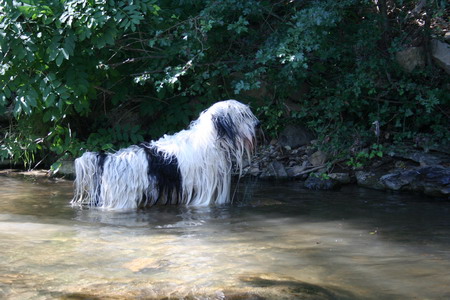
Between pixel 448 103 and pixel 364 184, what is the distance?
159cm

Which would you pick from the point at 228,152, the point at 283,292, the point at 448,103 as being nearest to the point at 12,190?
the point at 228,152

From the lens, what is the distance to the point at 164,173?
562 centimetres

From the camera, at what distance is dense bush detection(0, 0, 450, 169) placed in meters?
5.79

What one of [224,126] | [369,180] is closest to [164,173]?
[224,126]

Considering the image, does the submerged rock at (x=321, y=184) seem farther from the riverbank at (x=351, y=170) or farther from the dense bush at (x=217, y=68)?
the dense bush at (x=217, y=68)

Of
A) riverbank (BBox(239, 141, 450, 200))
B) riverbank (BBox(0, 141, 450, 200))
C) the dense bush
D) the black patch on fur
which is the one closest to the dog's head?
the black patch on fur

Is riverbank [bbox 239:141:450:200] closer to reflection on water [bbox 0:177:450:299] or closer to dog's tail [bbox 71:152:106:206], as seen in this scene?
reflection on water [bbox 0:177:450:299]

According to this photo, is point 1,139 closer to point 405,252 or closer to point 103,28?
point 103,28

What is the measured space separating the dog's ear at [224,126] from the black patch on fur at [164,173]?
21.5 inches

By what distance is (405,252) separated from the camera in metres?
3.71

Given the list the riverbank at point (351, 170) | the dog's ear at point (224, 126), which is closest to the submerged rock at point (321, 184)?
the riverbank at point (351, 170)

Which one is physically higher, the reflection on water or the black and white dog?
the black and white dog

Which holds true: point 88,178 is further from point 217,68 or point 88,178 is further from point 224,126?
point 217,68

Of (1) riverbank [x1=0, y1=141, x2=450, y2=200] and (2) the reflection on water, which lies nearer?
(2) the reflection on water
